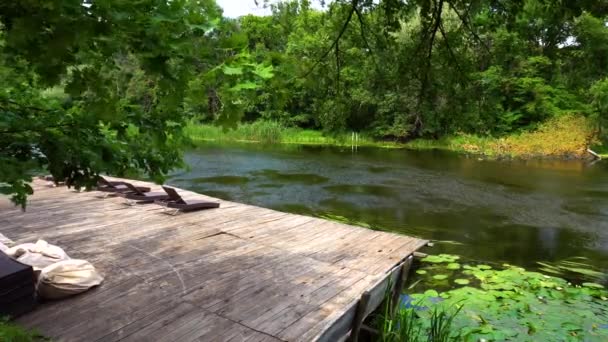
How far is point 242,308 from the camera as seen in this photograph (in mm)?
4363

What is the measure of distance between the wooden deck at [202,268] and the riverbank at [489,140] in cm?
1489

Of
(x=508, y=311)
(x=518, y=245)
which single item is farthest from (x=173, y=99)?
(x=518, y=245)

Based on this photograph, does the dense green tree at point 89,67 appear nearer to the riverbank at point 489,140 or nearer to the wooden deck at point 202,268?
the wooden deck at point 202,268

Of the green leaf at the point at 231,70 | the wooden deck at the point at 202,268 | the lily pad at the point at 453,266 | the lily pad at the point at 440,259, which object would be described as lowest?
the lily pad at the point at 453,266

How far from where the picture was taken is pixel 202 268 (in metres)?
5.41

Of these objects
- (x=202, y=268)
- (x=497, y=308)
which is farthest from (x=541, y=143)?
(x=202, y=268)

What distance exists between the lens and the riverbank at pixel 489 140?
25844 mm

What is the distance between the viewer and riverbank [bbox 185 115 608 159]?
25844mm

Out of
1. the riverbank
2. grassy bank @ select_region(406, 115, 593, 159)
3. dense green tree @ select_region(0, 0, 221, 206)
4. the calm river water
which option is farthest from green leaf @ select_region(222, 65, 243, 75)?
grassy bank @ select_region(406, 115, 593, 159)

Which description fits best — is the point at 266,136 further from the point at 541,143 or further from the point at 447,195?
the point at 447,195

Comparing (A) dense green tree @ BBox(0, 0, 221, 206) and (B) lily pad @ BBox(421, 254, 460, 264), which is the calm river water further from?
(A) dense green tree @ BBox(0, 0, 221, 206)

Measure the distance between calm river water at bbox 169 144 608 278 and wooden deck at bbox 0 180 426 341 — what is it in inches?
140

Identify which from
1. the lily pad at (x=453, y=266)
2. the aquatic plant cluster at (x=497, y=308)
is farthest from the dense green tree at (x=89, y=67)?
the lily pad at (x=453, y=266)

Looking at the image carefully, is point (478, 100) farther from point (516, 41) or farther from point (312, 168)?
point (312, 168)
